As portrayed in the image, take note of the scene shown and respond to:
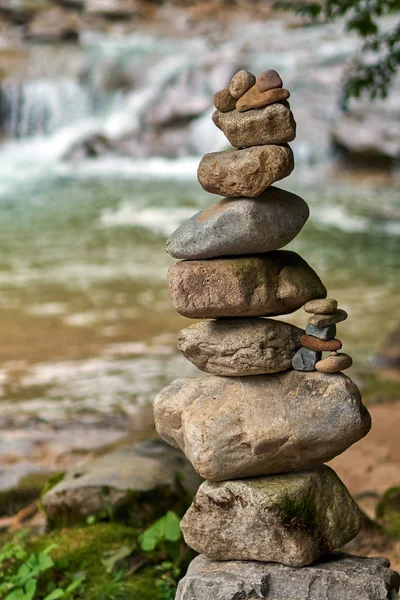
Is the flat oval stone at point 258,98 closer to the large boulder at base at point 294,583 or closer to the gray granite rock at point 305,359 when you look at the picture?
the gray granite rock at point 305,359

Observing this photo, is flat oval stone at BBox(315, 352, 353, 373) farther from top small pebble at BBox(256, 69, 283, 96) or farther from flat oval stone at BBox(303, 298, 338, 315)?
top small pebble at BBox(256, 69, 283, 96)

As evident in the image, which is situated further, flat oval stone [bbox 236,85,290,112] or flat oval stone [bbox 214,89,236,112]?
flat oval stone [bbox 214,89,236,112]

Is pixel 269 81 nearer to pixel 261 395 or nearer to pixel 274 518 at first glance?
pixel 261 395

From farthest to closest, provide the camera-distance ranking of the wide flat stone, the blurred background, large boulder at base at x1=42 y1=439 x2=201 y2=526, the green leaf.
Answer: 1. the blurred background
2. large boulder at base at x1=42 y1=439 x2=201 y2=526
3. the green leaf
4. the wide flat stone

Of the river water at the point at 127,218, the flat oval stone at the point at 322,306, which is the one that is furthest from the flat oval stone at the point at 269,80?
the river water at the point at 127,218

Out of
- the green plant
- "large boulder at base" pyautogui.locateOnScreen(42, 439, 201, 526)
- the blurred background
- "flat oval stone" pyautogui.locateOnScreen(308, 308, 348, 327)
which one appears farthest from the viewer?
the blurred background

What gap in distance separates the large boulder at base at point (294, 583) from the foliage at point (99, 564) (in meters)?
0.98

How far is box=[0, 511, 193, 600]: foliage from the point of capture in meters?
5.06

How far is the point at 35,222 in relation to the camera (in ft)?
59.8

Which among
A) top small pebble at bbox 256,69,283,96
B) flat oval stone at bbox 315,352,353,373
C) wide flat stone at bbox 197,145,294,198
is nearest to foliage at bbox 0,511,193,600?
flat oval stone at bbox 315,352,353,373

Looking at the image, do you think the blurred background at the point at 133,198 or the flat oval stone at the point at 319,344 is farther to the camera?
the blurred background at the point at 133,198

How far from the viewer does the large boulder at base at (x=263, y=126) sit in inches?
162

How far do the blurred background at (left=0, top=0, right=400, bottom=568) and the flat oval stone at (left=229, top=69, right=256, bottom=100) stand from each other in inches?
157

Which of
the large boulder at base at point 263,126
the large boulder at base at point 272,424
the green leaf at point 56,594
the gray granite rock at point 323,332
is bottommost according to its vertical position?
the green leaf at point 56,594
